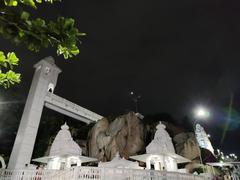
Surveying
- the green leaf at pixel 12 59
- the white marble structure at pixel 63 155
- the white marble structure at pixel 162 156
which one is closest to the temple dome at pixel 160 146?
the white marble structure at pixel 162 156

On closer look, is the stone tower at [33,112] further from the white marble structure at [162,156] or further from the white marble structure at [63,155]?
the white marble structure at [162,156]

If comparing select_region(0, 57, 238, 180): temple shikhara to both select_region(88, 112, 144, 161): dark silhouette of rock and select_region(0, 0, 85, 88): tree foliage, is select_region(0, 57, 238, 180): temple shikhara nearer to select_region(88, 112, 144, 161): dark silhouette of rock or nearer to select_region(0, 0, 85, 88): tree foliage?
select_region(88, 112, 144, 161): dark silhouette of rock

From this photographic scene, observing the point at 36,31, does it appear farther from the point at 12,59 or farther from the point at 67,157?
the point at 67,157

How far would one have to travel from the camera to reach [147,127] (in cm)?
2884

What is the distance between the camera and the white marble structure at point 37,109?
22812 millimetres

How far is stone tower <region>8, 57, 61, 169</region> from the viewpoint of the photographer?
22.6 m

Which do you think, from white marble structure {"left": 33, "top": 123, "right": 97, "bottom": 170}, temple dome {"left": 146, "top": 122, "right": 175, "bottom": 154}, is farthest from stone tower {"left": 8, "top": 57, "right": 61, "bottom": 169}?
temple dome {"left": 146, "top": 122, "right": 175, "bottom": 154}

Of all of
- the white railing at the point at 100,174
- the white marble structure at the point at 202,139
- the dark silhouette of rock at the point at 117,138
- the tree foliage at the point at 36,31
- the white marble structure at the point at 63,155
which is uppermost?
the white marble structure at the point at 202,139

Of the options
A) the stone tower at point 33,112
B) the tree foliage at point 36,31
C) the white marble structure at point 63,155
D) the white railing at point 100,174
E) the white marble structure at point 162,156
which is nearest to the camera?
the tree foliage at point 36,31

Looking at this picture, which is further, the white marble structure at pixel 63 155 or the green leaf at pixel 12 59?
the white marble structure at pixel 63 155

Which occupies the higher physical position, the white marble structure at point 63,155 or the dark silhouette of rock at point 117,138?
the dark silhouette of rock at point 117,138

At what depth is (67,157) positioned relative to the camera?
19.0 m

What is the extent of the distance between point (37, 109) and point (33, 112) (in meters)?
0.69

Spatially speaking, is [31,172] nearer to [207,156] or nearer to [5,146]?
[5,146]
